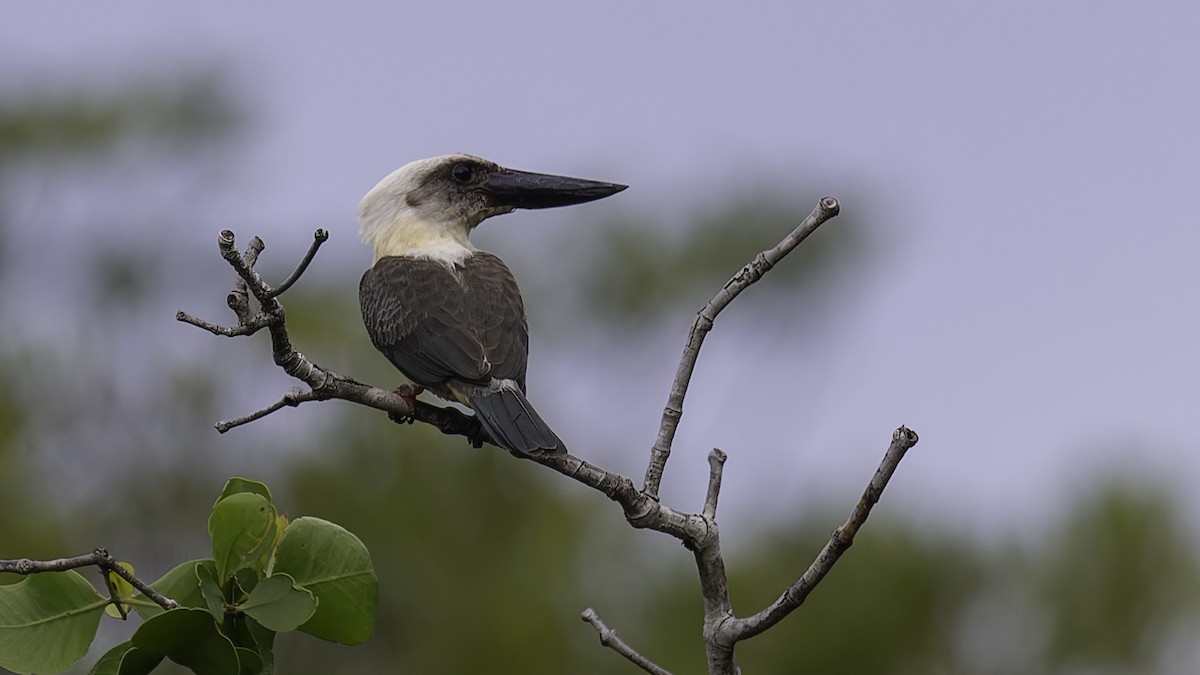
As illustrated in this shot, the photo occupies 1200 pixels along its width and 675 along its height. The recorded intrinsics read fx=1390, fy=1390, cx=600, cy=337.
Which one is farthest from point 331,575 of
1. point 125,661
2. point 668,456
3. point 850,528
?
point 850,528

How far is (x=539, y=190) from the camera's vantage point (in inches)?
182

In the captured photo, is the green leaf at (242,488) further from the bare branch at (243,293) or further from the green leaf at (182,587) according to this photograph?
the bare branch at (243,293)

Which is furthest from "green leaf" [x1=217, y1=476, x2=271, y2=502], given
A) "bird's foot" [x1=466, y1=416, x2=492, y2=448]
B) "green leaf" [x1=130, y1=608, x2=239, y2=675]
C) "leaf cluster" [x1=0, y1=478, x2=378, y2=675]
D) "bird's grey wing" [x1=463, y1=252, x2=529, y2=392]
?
"bird's grey wing" [x1=463, y1=252, x2=529, y2=392]

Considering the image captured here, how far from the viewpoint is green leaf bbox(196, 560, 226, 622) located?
2.21 metres

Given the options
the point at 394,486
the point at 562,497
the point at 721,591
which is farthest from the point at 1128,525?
the point at 721,591

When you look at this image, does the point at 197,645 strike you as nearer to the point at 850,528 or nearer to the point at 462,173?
the point at 850,528

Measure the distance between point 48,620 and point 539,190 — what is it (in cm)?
260

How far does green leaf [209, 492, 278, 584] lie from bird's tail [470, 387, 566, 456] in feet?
3.19

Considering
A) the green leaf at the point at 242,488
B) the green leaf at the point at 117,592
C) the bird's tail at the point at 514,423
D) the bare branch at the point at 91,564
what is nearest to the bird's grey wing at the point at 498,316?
the bird's tail at the point at 514,423

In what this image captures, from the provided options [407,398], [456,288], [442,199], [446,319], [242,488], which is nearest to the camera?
[242,488]

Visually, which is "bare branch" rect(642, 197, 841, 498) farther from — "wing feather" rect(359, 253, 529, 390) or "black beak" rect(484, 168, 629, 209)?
"black beak" rect(484, 168, 629, 209)

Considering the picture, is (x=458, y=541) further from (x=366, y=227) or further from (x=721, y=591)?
(x=721, y=591)

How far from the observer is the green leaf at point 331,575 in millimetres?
2324

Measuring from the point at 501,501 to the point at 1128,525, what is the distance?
6.92 metres
